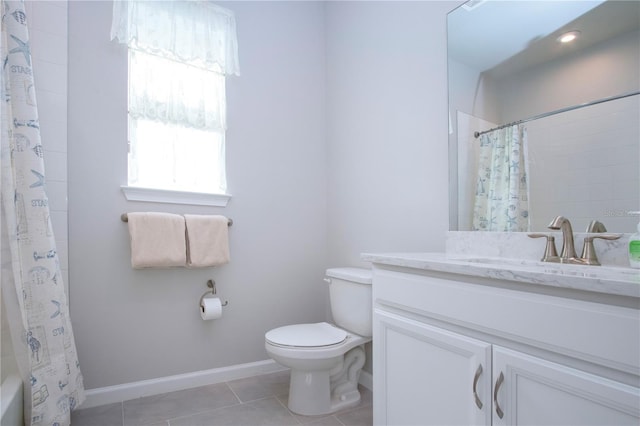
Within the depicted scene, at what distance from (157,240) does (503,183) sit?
1697 mm

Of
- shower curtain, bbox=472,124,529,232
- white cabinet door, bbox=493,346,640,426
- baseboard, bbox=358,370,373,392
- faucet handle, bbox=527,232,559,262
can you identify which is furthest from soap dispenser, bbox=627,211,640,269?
baseboard, bbox=358,370,373,392

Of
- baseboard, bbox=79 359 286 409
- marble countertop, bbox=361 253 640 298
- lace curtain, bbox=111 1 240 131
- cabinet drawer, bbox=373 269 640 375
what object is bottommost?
baseboard, bbox=79 359 286 409

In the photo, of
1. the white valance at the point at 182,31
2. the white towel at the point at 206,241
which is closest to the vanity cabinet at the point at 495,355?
the white towel at the point at 206,241

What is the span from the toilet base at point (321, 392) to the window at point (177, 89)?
3.88 ft

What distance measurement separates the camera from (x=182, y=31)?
2133 millimetres

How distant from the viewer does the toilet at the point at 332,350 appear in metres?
1.73

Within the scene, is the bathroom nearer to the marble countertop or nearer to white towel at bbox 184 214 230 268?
white towel at bbox 184 214 230 268

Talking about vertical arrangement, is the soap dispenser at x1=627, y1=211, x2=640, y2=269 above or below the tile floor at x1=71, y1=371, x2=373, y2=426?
above

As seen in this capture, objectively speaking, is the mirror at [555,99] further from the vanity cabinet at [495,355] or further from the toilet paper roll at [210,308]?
the toilet paper roll at [210,308]

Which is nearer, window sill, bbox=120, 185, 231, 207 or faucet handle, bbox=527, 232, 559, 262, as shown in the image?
faucet handle, bbox=527, 232, 559, 262

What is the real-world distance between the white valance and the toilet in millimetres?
1487

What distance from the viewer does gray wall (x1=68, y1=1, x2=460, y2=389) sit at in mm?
1868

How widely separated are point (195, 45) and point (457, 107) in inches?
60.4

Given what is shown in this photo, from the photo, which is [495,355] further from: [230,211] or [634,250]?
[230,211]
